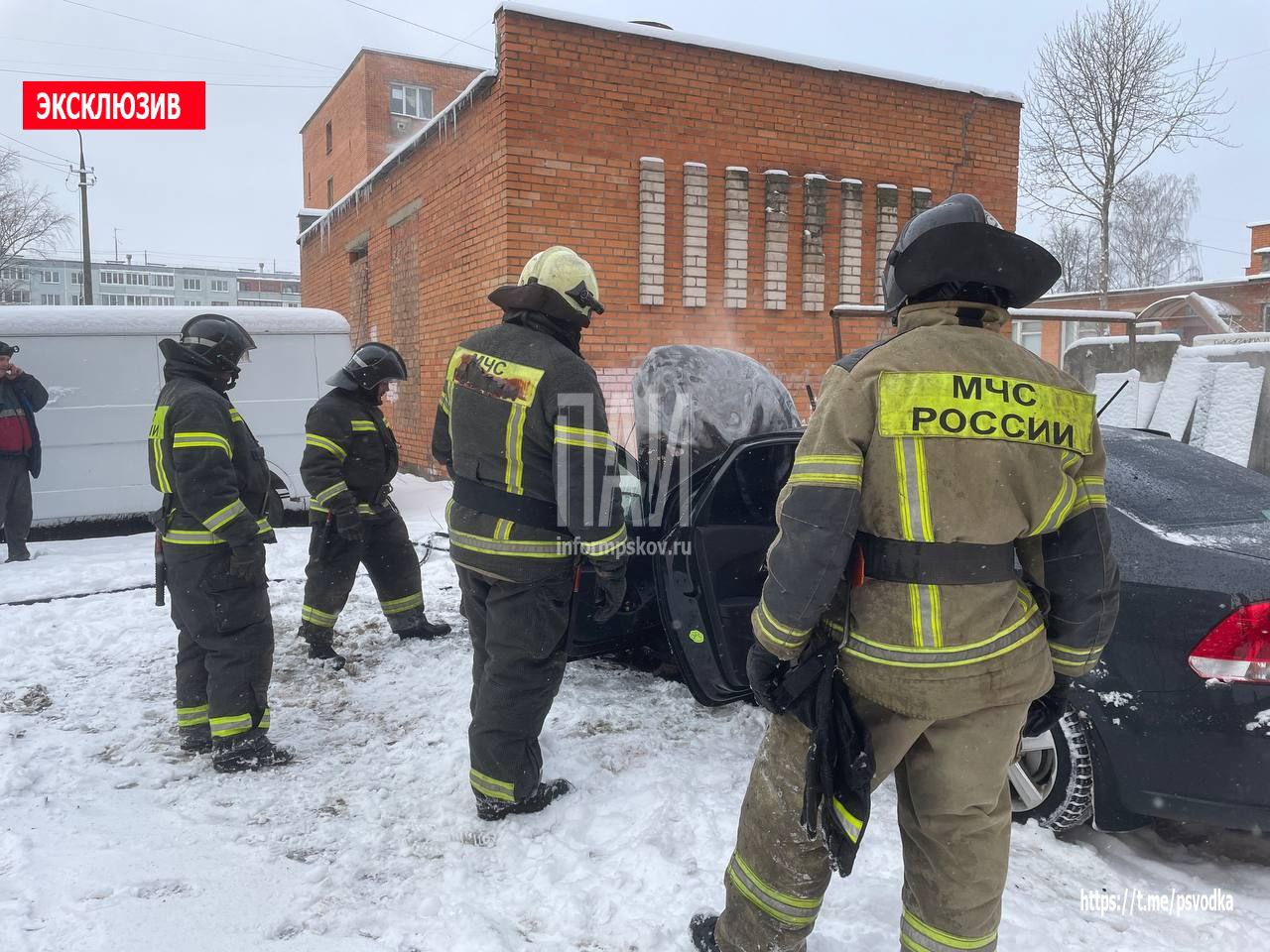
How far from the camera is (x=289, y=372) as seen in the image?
27.5ft

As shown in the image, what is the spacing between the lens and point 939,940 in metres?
1.80

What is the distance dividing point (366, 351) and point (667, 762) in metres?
2.79

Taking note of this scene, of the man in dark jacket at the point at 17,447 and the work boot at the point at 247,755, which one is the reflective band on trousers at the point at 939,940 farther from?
the man in dark jacket at the point at 17,447

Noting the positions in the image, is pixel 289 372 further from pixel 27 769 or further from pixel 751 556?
pixel 751 556

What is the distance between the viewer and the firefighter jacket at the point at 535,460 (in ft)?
8.95

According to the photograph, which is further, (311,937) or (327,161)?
(327,161)

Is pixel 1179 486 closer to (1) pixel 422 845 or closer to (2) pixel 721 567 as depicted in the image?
(2) pixel 721 567

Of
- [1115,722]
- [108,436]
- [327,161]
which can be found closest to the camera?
[1115,722]

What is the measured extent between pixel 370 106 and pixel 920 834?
29.8 meters

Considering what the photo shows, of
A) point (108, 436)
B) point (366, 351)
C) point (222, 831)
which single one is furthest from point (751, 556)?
point (108, 436)

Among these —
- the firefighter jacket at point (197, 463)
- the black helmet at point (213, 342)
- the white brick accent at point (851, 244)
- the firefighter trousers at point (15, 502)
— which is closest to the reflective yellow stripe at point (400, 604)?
the firefighter jacket at point (197, 463)

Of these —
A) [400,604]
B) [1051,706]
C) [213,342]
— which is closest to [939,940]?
[1051,706]

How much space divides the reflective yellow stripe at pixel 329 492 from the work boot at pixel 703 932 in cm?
299

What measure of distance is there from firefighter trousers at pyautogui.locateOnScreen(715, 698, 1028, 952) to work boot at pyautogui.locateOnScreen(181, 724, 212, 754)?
2.52 m
